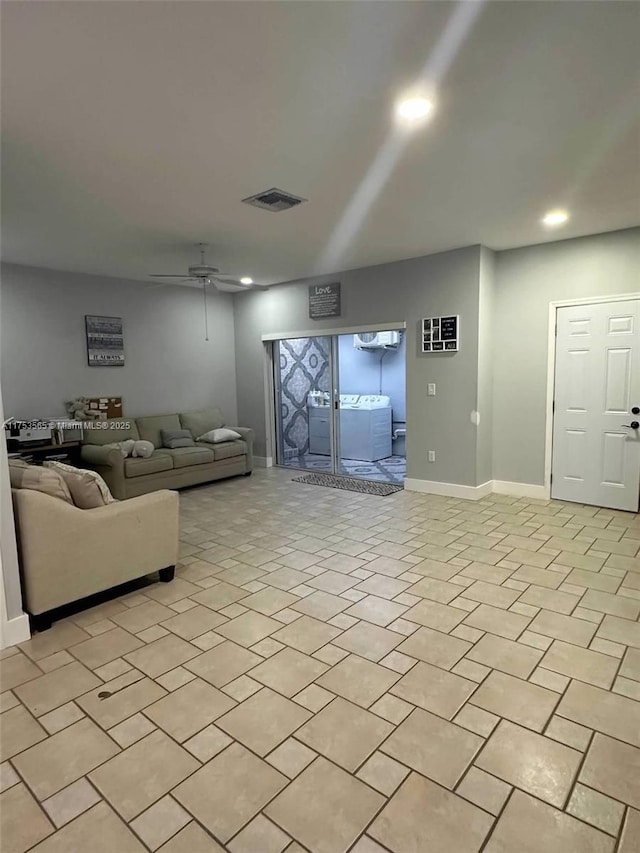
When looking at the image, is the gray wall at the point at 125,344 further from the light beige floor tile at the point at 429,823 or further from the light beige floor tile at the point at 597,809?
the light beige floor tile at the point at 597,809

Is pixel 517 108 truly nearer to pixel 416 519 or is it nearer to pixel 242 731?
pixel 242 731

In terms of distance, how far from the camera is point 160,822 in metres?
1.59

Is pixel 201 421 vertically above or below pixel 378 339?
below

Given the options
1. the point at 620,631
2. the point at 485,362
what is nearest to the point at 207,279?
the point at 485,362

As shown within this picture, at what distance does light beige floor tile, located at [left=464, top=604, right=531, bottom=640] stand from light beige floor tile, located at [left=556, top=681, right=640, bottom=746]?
1.51 ft

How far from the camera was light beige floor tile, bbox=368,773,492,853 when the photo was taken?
1.50m

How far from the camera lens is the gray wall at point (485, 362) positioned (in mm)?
5043

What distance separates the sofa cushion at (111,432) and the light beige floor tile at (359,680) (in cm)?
429

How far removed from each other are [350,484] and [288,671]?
3818mm

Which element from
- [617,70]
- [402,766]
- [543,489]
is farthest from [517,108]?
[543,489]

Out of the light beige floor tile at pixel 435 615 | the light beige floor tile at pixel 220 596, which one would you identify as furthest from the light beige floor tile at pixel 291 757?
the light beige floor tile at pixel 220 596

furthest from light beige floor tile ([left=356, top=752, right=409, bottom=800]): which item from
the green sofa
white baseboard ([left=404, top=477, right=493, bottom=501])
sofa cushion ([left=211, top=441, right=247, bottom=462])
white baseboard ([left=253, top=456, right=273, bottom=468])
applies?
white baseboard ([left=253, top=456, right=273, bottom=468])

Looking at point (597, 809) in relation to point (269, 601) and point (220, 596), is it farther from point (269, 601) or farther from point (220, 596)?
point (220, 596)

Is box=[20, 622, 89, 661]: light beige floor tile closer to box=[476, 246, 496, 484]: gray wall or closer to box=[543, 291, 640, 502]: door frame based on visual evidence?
box=[476, 246, 496, 484]: gray wall
